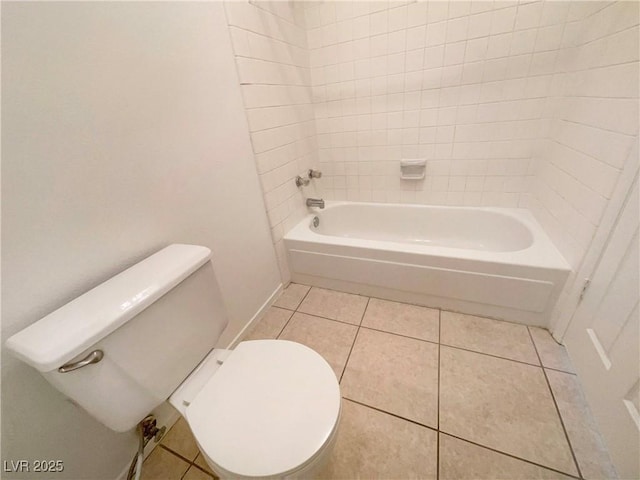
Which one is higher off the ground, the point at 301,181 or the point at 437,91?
the point at 437,91

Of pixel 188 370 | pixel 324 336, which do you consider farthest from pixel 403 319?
pixel 188 370

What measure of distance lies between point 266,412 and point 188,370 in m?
0.32

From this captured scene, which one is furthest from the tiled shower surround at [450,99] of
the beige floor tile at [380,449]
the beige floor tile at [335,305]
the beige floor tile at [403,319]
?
the beige floor tile at [380,449]

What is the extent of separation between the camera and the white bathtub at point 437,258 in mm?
1263

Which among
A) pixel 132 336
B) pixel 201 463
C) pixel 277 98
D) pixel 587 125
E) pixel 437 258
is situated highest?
pixel 277 98

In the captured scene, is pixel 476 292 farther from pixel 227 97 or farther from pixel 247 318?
pixel 227 97

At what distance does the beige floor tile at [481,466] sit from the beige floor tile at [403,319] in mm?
483

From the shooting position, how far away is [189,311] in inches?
31.8

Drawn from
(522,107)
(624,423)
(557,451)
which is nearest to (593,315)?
(624,423)

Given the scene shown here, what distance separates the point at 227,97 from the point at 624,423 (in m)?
1.90

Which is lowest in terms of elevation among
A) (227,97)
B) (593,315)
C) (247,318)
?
(247,318)

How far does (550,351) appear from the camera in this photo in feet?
3.95

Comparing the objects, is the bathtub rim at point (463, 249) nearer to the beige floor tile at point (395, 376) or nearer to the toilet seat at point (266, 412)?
the beige floor tile at point (395, 376)

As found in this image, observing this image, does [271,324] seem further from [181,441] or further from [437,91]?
[437,91]
